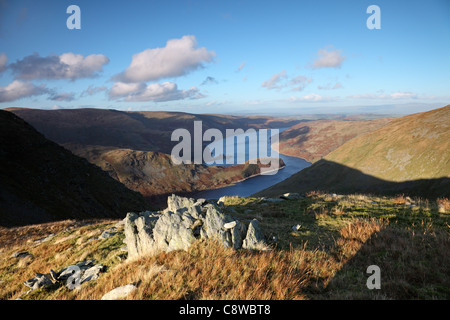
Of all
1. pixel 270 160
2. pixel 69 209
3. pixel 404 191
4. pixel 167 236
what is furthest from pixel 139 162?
pixel 167 236

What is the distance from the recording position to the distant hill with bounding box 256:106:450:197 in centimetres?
4303

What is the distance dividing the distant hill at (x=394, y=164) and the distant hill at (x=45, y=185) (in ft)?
172

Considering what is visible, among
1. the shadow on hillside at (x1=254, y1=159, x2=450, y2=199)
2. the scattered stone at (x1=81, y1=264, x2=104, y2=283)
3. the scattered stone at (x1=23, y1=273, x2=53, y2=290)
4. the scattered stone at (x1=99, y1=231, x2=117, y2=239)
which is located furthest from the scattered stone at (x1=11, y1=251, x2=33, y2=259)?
the shadow on hillside at (x1=254, y1=159, x2=450, y2=199)

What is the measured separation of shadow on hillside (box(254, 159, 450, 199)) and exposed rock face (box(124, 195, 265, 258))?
4423cm

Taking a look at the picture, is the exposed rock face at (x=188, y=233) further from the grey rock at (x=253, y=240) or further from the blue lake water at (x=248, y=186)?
the blue lake water at (x=248, y=186)

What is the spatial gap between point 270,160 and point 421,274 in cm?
18314

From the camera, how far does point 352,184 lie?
5675 cm

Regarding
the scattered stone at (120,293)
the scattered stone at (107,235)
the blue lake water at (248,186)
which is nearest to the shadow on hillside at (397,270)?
the scattered stone at (120,293)

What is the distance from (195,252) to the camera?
6.94 m

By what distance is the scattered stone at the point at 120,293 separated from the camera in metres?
4.84

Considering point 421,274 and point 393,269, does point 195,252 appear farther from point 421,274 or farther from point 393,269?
point 421,274

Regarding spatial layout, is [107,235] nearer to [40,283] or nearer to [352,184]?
[40,283]

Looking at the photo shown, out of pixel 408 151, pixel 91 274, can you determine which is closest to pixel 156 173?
pixel 408 151

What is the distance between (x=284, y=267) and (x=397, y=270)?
3329mm
